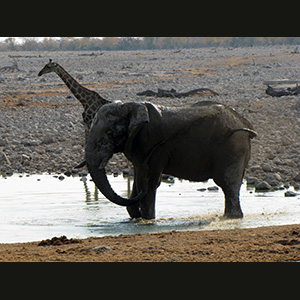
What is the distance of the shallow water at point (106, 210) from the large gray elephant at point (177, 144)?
1.36 feet

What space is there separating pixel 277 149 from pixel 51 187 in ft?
15.8

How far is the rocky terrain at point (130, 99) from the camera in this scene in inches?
607

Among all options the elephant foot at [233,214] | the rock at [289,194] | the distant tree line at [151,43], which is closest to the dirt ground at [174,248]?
the elephant foot at [233,214]

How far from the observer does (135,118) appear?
10.1m

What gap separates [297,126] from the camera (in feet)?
58.6

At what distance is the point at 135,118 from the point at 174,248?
114 inches

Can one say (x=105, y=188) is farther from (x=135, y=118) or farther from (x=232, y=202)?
(x=232, y=202)

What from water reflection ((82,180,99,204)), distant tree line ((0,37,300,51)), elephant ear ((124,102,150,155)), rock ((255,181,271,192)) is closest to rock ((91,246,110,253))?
elephant ear ((124,102,150,155))

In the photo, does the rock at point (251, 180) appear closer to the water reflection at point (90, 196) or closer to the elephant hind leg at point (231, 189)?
the water reflection at point (90, 196)

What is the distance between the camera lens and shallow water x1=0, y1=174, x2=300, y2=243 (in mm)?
9961

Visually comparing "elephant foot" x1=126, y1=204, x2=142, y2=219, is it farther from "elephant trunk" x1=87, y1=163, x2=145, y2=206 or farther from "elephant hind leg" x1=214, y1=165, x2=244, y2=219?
"elephant hind leg" x1=214, y1=165, x2=244, y2=219

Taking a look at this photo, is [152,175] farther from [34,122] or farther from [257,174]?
[34,122]

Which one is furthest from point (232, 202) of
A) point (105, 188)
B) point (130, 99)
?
point (130, 99)

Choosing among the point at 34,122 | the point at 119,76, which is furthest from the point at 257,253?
the point at 119,76
